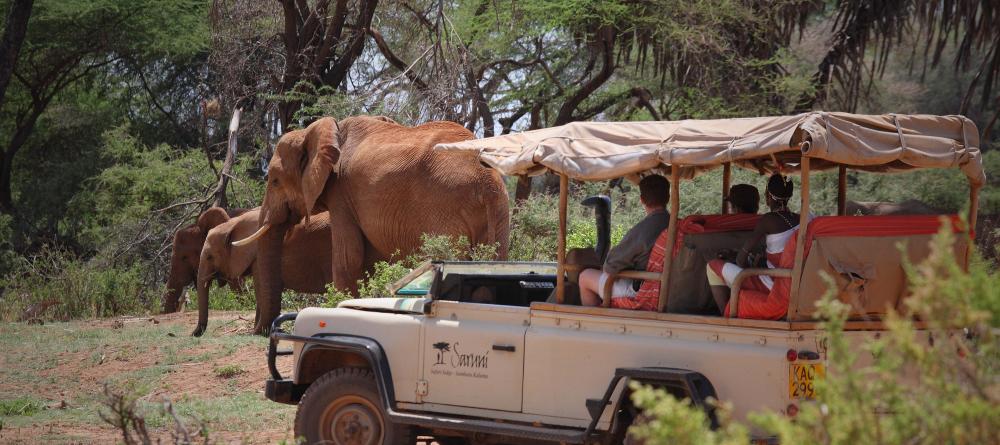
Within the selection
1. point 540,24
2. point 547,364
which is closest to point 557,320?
point 547,364

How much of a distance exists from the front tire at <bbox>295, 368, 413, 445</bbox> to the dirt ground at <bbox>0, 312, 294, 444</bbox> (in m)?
0.34

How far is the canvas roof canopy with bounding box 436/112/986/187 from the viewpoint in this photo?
5.41m

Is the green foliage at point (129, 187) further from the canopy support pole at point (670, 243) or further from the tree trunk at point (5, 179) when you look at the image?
the canopy support pole at point (670, 243)

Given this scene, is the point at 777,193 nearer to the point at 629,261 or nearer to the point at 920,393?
the point at 629,261

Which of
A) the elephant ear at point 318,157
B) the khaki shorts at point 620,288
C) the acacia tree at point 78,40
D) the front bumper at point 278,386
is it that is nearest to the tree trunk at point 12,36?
the elephant ear at point 318,157

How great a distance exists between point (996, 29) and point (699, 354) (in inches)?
519

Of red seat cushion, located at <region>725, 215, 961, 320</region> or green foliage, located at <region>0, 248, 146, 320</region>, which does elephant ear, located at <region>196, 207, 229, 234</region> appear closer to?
green foliage, located at <region>0, 248, 146, 320</region>

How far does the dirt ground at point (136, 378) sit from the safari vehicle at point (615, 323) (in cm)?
68

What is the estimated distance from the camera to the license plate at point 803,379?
540 centimetres

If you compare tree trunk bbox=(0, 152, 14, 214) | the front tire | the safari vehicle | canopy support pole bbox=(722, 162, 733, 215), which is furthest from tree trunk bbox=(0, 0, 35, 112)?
canopy support pole bbox=(722, 162, 733, 215)

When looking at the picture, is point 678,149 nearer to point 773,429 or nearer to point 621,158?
point 621,158

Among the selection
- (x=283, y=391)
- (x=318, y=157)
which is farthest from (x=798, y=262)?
(x=318, y=157)

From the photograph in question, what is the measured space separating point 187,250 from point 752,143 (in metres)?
13.3

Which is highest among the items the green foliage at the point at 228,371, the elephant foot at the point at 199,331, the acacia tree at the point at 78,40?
the acacia tree at the point at 78,40
